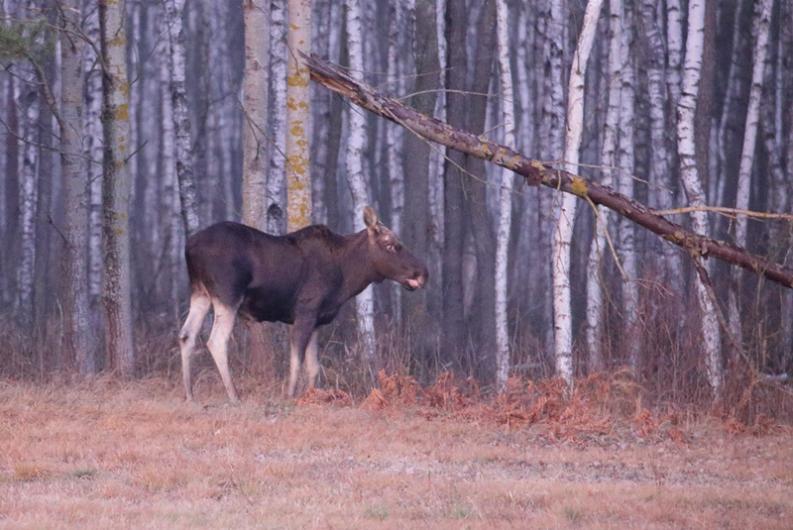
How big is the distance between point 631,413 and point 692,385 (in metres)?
0.88

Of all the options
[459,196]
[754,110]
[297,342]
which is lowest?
[297,342]

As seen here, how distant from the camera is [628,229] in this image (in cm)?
1864

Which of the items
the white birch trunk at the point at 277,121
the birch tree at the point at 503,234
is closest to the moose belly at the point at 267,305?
the white birch trunk at the point at 277,121

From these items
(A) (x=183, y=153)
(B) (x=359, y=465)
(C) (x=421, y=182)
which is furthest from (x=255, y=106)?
(B) (x=359, y=465)

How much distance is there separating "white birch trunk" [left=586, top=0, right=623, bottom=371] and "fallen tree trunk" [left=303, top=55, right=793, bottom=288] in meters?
2.76

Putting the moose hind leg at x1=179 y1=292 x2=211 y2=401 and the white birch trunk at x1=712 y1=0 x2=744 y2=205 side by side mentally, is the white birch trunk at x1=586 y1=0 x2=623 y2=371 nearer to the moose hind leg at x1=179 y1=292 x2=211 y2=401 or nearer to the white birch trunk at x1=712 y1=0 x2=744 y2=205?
the moose hind leg at x1=179 y1=292 x2=211 y2=401

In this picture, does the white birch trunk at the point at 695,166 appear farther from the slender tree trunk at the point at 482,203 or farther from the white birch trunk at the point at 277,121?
the white birch trunk at the point at 277,121

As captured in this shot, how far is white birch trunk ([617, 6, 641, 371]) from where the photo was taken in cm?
1465

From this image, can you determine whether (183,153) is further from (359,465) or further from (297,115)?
(359,465)

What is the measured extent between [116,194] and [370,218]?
291 cm

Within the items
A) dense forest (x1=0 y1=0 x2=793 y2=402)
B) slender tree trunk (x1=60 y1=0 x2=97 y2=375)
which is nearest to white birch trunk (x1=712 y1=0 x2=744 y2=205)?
dense forest (x1=0 y1=0 x2=793 y2=402)

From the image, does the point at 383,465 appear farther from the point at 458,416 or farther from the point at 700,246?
the point at 700,246

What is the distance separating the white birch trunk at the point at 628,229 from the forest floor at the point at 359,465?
149cm

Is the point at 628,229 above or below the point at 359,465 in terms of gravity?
above
